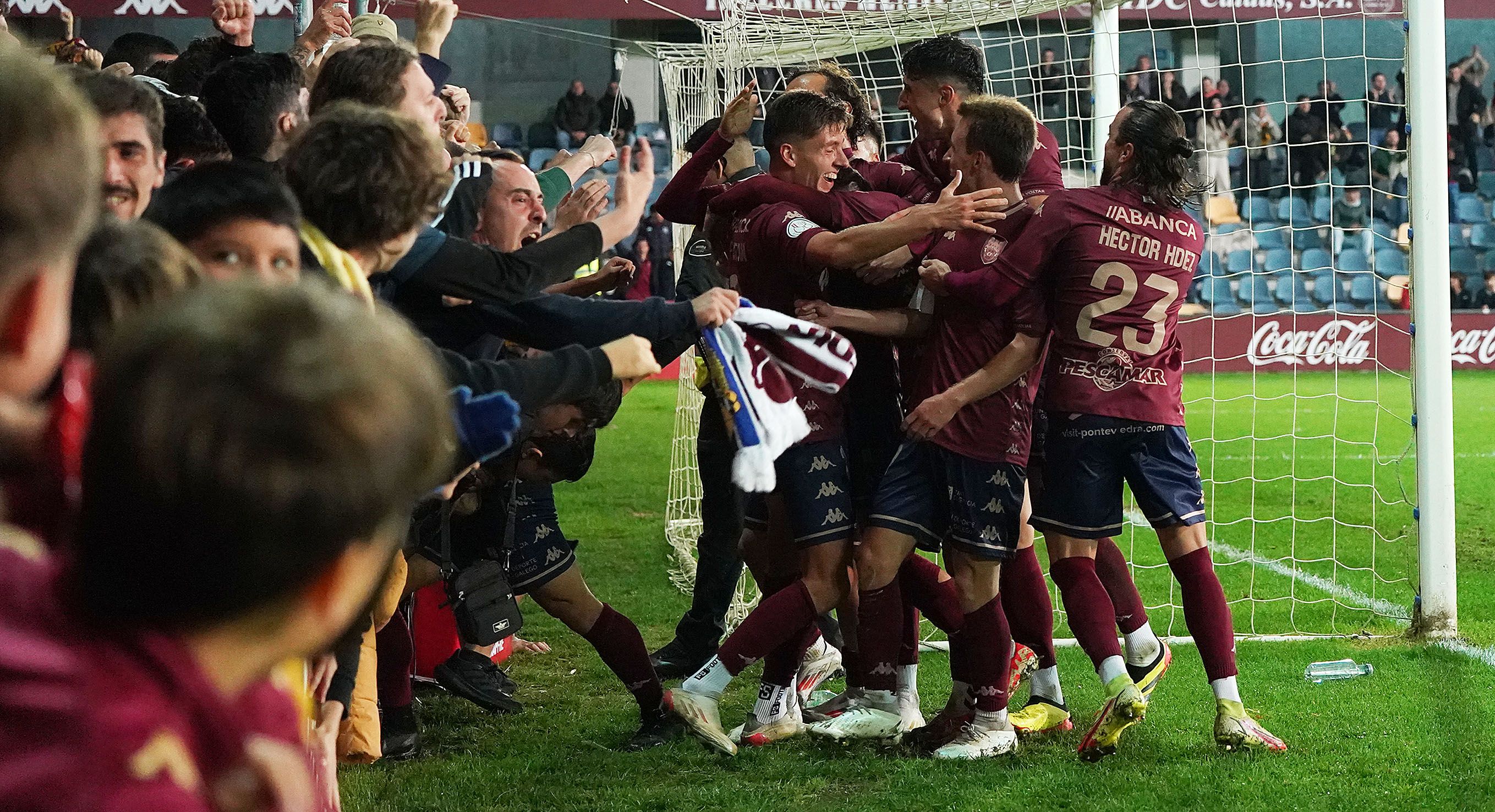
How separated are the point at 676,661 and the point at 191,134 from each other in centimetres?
255

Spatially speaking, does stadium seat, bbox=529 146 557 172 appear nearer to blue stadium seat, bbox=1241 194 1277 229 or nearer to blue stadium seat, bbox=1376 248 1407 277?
blue stadium seat, bbox=1241 194 1277 229

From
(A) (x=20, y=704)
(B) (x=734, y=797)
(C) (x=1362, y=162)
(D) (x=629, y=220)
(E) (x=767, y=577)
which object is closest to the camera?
(A) (x=20, y=704)

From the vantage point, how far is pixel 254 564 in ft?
2.83

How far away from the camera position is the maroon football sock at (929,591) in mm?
4320

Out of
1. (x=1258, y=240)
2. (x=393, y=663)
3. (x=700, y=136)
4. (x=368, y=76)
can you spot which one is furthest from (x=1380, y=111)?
(x=368, y=76)

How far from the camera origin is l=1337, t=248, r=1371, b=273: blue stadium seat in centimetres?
1783

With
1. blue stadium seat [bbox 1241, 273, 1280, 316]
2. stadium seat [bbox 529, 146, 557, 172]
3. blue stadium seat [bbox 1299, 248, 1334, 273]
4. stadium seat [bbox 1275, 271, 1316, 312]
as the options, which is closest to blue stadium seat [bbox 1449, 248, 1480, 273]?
blue stadium seat [bbox 1299, 248, 1334, 273]

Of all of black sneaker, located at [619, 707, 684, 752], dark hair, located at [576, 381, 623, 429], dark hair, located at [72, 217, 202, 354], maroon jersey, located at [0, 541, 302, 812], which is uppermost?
dark hair, located at [72, 217, 202, 354]

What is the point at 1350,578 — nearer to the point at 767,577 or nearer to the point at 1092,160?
the point at 1092,160

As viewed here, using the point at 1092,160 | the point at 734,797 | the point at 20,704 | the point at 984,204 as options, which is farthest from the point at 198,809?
the point at 1092,160

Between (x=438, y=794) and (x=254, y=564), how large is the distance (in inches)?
115

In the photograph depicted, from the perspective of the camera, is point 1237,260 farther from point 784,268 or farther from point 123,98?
point 123,98

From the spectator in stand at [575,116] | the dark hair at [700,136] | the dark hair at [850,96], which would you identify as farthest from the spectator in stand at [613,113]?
the dark hair at [850,96]

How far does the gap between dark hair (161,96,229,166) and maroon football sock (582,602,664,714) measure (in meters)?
1.66
